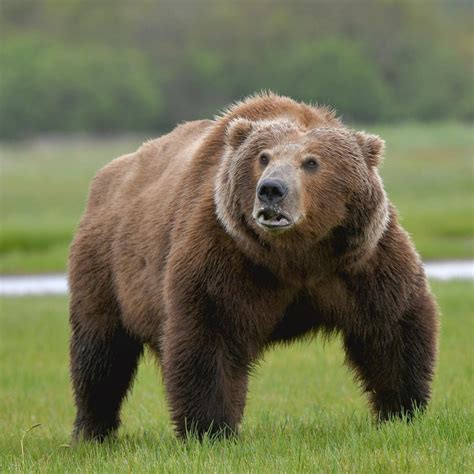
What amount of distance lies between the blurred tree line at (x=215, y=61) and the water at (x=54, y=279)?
A: 1633 inches

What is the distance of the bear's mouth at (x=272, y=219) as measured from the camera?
579cm

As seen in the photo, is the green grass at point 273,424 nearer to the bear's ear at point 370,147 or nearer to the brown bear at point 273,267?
the brown bear at point 273,267

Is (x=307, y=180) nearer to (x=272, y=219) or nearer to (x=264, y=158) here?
(x=264, y=158)

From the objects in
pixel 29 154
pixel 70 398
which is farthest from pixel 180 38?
pixel 70 398

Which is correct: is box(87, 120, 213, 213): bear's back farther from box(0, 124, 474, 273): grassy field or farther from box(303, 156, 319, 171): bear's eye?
box(0, 124, 474, 273): grassy field

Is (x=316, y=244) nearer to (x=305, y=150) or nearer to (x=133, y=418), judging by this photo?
(x=305, y=150)

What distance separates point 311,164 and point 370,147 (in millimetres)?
452

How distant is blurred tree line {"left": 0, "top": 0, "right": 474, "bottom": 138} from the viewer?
7006cm

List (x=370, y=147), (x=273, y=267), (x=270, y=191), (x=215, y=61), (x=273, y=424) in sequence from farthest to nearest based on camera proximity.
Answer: (x=215, y=61), (x=273, y=424), (x=370, y=147), (x=273, y=267), (x=270, y=191)

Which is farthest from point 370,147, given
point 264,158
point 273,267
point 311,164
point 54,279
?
point 54,279

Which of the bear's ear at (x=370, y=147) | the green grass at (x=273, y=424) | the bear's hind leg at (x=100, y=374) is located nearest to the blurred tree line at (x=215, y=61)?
the green grass at (x=273, y=424)

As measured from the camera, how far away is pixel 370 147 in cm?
650

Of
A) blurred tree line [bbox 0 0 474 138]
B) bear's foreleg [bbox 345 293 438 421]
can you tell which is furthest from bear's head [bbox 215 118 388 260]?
blurred tree line [bbox 0 0 474 138]

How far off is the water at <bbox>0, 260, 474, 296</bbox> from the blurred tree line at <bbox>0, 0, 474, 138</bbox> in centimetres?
4149
